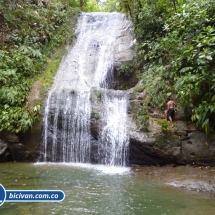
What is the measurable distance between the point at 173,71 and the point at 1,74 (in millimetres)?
7166

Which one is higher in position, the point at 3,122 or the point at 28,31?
the point at 28,31

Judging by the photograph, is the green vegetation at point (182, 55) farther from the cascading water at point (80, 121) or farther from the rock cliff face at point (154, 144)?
the cascading water at point (80, 121)

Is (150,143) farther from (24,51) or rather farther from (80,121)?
(24,51)

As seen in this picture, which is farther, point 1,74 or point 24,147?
point 1,74

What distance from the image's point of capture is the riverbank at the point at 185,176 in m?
6.65

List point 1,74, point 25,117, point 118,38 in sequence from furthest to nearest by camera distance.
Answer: point 118,38
point 1,74
point 25,117

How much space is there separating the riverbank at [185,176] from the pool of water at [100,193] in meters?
0.31

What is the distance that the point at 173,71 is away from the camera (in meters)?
9.77

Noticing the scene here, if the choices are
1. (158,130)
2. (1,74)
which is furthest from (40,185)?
(1,74)

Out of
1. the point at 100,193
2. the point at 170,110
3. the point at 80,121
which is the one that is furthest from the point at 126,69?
the point at 100,193

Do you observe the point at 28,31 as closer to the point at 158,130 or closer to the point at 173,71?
the point at 173,71

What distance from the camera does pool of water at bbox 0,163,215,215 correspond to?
5.04 m

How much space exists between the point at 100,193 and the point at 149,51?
7699mm

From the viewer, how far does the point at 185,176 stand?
753cm
